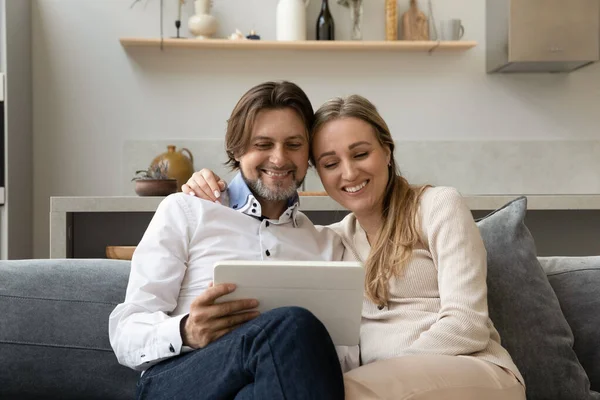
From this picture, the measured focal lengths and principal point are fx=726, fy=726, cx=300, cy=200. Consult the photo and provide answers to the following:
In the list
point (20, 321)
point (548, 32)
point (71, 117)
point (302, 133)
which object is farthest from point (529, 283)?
point (71, 117)

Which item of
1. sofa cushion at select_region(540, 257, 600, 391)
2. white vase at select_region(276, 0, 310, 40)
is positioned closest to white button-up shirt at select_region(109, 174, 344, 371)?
sofa cushion at select_region(540, 257, 600, 391)

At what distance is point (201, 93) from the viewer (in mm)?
4262

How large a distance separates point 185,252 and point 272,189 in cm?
30

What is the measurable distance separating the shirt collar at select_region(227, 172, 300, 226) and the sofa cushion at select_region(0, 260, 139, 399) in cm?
39

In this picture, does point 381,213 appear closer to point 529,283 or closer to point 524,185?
point 529,283

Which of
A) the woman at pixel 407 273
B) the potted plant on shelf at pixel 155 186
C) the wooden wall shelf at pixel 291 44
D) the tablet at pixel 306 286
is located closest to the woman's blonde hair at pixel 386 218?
the woman at pixel 407 273

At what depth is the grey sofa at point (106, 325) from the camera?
179cm

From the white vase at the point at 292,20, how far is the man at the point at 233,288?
7.13 ft

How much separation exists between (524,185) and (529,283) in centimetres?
259

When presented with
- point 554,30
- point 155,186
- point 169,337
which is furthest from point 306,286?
point 554,30

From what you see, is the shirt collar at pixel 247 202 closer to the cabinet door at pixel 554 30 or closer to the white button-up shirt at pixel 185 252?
the white button-up shirt at pixel 185 252

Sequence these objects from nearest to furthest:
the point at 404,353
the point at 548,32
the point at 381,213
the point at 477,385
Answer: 1. the point at 477,385
2. the point at 404,353
3. the point at 381,213
4. the point at 548,32

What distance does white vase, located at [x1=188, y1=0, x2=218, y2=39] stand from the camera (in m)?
4.11

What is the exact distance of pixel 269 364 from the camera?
1.33 metres
